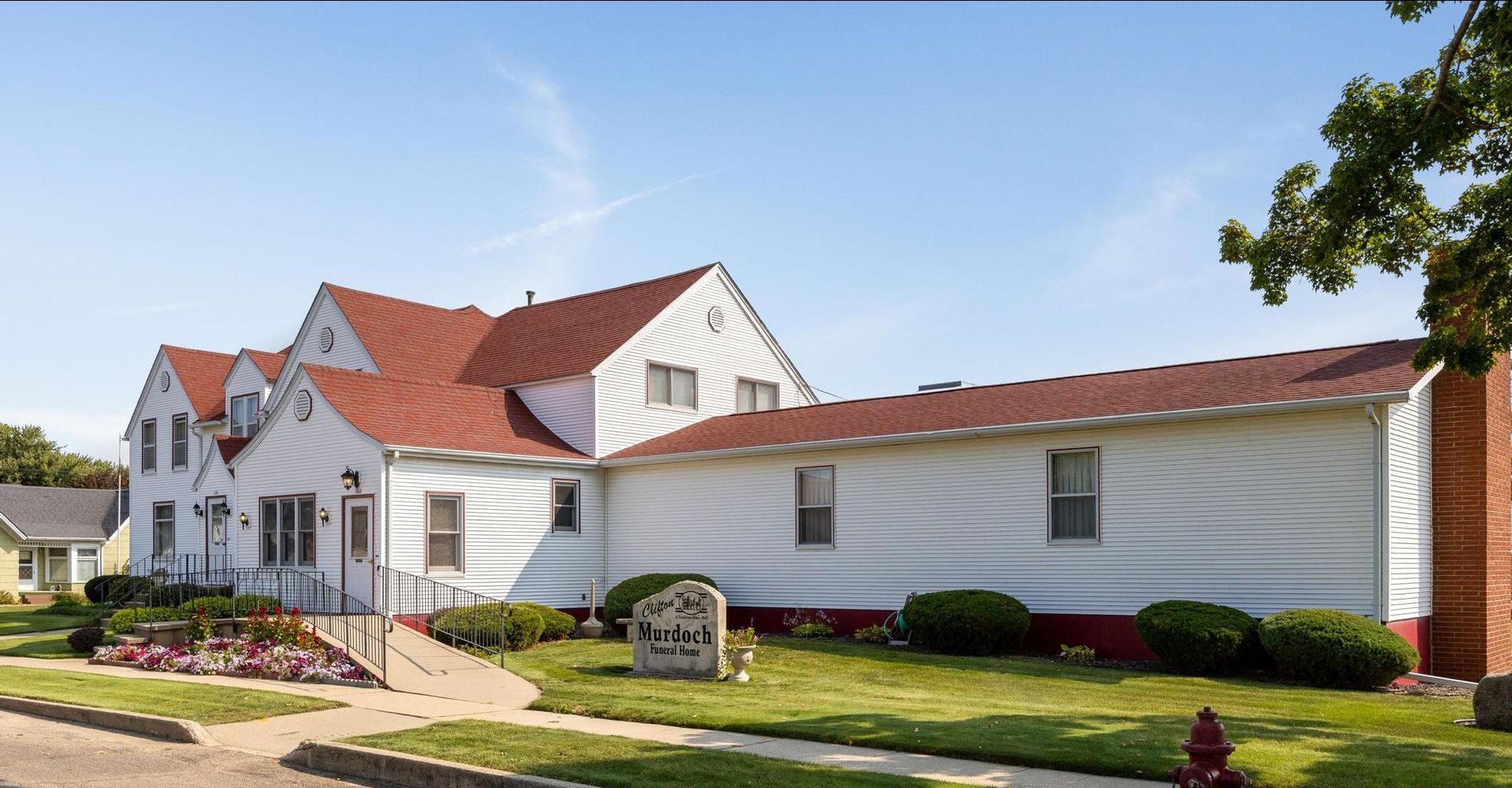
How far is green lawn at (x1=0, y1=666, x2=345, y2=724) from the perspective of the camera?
15.0m

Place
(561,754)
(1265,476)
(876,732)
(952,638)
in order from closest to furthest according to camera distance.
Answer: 1. (561,754)
2. (876,732)
3. (1265,476)
4. (952,638)

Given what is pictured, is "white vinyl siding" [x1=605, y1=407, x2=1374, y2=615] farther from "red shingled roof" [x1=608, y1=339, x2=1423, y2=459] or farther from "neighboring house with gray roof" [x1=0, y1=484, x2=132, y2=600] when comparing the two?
"neighboring house with gray roof" [x1=0, y1=484, x2=132, y2=600]

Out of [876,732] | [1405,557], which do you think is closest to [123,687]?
[876,732]

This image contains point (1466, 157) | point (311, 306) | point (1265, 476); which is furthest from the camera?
point (311, 306)

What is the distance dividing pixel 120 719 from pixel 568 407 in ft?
54.1

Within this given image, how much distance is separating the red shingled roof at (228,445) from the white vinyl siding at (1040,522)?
429 inches

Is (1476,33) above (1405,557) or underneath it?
above

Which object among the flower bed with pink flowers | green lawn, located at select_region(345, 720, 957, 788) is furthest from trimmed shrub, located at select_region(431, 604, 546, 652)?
green lawn, located at select_region(345, 720, 957, 788)

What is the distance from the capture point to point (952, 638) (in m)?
21.5

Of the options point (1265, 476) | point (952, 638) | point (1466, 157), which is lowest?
→ point (952, 638)

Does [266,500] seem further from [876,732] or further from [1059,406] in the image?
[876,732]

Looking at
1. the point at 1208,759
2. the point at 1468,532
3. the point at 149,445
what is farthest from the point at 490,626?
the point at 149,445

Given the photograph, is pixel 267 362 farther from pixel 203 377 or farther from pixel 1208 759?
pixel 1208 759

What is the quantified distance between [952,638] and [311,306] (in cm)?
2201
